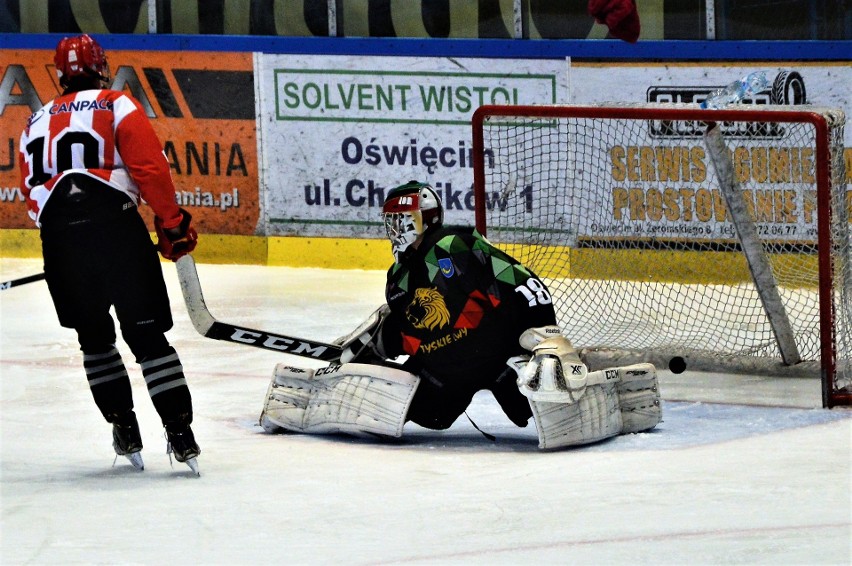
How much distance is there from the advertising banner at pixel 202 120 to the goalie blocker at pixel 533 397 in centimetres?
359

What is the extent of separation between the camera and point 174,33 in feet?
29.1

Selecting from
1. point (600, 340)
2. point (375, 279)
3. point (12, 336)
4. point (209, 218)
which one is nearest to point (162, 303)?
point (600, 340)

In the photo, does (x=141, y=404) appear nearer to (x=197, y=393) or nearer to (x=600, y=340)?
(x=197, y=393)

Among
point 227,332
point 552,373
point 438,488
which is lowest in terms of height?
point 438,488

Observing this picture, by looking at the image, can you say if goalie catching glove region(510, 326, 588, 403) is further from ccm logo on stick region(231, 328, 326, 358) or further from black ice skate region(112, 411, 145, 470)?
black ice skate region(112, 411, 145, 470)

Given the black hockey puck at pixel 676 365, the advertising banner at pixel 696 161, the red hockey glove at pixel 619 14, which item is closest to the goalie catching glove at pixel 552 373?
the black hockey puck at pixel 676 365

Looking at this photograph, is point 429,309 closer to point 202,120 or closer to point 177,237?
point 177,237

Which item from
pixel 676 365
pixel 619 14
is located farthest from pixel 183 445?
pixel 619 14

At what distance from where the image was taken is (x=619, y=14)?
5996 mm

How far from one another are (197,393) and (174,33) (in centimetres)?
340

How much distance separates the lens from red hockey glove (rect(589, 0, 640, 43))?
5984 mm

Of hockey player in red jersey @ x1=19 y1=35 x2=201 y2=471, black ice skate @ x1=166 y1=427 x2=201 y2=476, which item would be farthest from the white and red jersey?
black ice skate @ x1=166 y1=427 x2=201 y2=476

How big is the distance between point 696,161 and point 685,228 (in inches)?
11.6

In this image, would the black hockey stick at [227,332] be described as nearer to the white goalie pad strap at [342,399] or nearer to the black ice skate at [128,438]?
the white goalie pad strap at [342,399]
